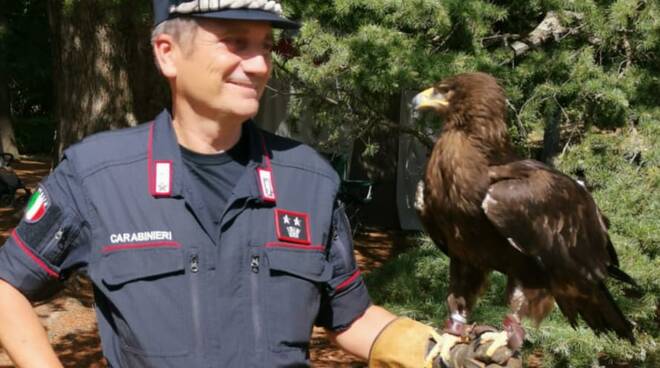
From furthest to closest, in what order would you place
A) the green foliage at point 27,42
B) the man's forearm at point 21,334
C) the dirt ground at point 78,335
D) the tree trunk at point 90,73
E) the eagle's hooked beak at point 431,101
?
1. the green foliage at point 27,42
2. the tree trunk at point 90,73
3. the dirt ground at point 78,335
4. the eagle's hooked beak at point 431,101
5. the man's forearm at point 21,334

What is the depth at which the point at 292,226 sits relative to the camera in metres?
2.06

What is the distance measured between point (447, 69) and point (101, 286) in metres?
2.55

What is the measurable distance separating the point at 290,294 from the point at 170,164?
1.45ft

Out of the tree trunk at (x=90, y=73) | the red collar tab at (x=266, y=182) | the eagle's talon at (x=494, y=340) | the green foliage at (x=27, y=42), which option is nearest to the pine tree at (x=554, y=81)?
the eagle's talon at (x=494, y=340)

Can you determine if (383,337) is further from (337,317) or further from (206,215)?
(206,215)

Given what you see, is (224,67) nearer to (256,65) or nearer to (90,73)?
(256,65)

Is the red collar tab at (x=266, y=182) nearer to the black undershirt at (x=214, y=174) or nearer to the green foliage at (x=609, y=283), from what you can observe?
the black undershirt at (x=214, y=174)

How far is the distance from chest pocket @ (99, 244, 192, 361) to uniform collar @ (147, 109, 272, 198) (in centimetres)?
16

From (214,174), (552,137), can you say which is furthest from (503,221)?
(552,137)

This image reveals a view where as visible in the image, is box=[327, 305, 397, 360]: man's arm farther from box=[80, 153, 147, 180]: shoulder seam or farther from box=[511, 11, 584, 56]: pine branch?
box=[511, 11, 584, 56]: pine branch

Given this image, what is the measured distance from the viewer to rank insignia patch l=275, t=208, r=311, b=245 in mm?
2043

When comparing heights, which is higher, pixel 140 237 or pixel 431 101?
pixel 431 101

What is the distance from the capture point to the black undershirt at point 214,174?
2059mm

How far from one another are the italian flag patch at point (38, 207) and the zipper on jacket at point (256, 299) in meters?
0.52
